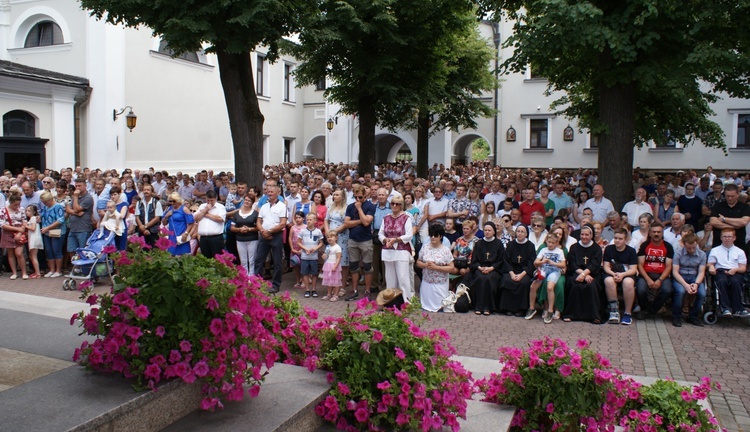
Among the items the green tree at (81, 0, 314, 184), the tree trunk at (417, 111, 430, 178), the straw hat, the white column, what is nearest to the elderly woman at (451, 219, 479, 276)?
the straw hat

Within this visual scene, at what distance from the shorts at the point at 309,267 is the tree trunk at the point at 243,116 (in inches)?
161

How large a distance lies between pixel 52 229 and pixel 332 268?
583 centimetres

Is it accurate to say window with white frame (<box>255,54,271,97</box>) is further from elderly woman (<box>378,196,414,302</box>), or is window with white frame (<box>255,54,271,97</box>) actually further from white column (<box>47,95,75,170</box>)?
elderly woman (<box>378,196,414,302</box>)

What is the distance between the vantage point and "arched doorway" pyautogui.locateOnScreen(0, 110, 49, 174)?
21312 mm

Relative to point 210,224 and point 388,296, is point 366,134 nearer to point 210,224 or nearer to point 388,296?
point 210,224

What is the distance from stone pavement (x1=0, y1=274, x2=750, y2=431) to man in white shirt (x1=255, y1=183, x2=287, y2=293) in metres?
1.12

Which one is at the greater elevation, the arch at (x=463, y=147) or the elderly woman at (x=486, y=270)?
the arch at (x=463, y=147)

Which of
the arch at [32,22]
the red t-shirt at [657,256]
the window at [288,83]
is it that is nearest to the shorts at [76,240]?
the red t-shirt at [657,256]

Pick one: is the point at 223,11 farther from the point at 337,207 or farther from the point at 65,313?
the point at 65,313

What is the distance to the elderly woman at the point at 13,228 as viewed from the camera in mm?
12422

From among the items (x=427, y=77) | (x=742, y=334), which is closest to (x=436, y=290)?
(x=742, y=334)

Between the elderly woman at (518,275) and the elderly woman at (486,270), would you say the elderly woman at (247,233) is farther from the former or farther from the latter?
the elderly woman at (518,275)

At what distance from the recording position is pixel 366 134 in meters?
19.5

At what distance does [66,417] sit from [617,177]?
11.8 meters
